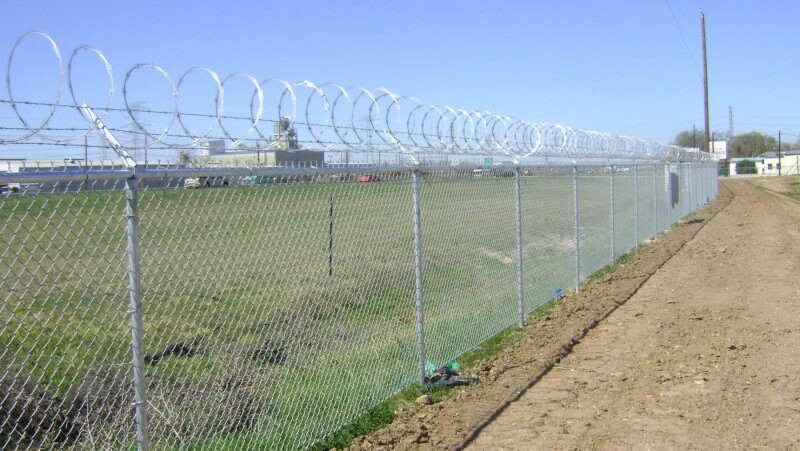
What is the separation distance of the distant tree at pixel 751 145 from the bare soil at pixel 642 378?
123 m

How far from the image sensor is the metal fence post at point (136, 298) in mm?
3260

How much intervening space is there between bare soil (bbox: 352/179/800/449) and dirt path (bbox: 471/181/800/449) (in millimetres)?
11

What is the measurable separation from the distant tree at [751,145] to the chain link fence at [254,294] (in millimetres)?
123278

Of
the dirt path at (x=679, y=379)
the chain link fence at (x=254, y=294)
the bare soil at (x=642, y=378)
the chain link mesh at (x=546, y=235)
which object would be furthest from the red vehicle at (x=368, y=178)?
the chain link mesh at (x=546, y=235)

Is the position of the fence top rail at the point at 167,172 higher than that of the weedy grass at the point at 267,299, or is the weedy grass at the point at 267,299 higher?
the fence top rail at the point at 167,172

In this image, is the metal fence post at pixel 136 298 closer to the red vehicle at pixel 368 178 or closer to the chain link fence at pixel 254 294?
the chain link fence at pixel 254 294

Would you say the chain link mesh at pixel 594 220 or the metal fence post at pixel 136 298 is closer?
the metal fence post at pixel 136 298

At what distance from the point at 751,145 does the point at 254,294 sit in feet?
431

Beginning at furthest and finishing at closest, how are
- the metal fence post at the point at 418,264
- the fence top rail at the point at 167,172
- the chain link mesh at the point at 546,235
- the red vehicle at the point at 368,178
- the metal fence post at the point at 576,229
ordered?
Result: the metal fence post at the point at 576,229, the chain link mesh at the point at 546,235, the metal fence post at the point at 418,264, the red vehicle at the point at 368,178, the fence top rail at the point at 167,172

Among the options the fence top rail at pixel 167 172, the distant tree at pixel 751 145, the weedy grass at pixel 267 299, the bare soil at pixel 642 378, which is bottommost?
the bare soil at pixel 642 378

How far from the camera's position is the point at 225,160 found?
538 centimetres

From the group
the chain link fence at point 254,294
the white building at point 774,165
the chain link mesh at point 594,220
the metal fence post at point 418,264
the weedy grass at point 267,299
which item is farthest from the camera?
the white building at point 774,165

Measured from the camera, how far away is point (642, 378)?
6332 millimetres

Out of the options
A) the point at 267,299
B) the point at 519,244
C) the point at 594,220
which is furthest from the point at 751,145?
the point at 267,299
